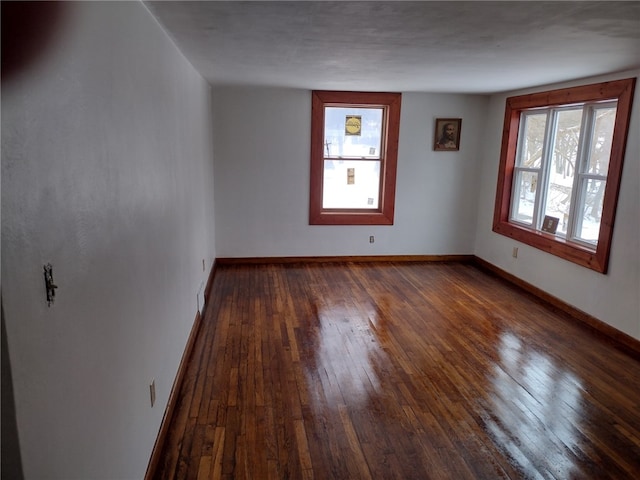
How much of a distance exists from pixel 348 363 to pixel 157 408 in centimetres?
140

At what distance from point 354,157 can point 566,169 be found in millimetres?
2401

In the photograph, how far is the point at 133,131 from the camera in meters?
1.84

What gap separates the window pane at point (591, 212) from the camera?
4.01 meters

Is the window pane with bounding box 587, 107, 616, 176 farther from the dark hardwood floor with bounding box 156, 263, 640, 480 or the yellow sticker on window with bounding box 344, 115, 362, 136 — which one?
the yellow sticker on window with bounding box 344, 115, 362, 136

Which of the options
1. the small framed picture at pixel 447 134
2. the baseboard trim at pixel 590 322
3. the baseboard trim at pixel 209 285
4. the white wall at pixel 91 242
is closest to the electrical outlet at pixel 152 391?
the white wall at pixel 91 242

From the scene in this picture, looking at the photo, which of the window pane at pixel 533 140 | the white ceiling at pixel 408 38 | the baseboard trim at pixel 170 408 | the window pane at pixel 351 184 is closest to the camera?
the white ceiling at pixel 408 38

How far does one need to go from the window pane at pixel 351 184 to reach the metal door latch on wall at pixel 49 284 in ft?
15.7

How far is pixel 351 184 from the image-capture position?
5.84 meters

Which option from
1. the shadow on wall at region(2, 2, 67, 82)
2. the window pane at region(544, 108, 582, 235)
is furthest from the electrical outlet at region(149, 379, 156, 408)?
the window pane at region(544, 108, 582, 235)

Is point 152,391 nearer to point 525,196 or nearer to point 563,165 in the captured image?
point 563,165

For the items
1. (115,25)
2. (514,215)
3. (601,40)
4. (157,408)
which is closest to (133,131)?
(115,25)

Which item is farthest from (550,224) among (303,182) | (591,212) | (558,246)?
(303,182)

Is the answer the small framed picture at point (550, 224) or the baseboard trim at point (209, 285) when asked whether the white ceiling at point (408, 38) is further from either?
the baseboard trim at point (209, 285)

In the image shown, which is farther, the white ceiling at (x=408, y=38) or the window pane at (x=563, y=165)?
the window pane at (x=563, y=165)
